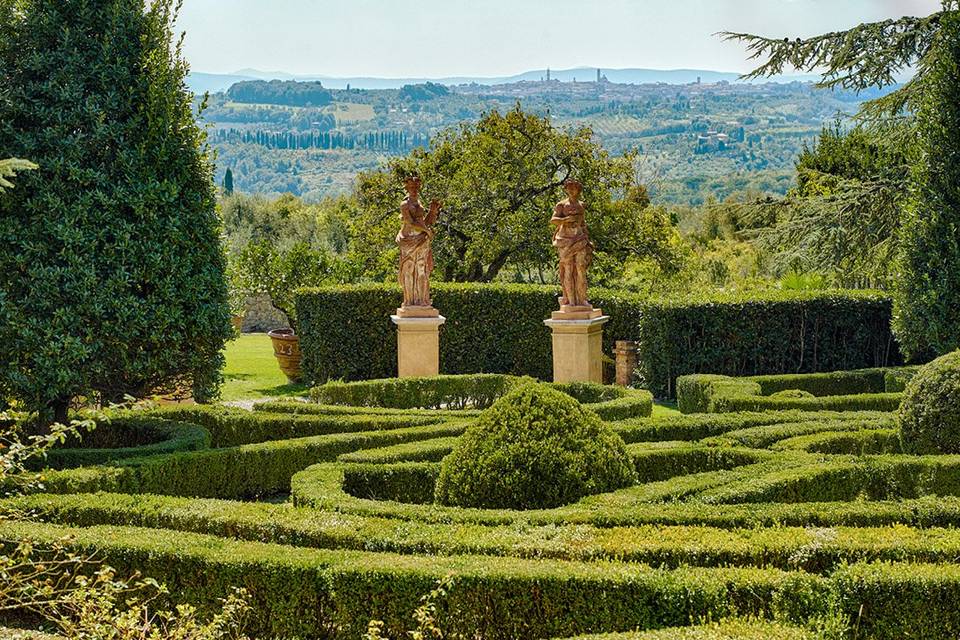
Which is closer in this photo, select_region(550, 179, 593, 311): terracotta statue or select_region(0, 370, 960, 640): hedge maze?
select_region(0, 370, 960, 640): hedge maze

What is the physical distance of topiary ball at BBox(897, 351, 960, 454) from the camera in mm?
8742

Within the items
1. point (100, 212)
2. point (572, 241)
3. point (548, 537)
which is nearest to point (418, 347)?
point (572, 241)

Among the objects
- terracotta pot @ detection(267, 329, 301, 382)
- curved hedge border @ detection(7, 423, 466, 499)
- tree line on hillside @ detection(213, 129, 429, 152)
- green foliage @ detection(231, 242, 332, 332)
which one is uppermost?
tree line on hillside @ detection(213, 129, 429, 152)

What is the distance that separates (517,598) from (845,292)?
1292 cm

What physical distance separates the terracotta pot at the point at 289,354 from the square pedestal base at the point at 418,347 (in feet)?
12.5

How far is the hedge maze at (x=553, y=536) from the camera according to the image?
5438mm

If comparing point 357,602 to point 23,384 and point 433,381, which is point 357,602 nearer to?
point 23,384

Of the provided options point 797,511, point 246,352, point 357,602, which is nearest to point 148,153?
point 357,602

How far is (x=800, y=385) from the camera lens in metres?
14.4

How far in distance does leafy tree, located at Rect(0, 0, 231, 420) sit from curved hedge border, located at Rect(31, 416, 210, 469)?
0.38 metres

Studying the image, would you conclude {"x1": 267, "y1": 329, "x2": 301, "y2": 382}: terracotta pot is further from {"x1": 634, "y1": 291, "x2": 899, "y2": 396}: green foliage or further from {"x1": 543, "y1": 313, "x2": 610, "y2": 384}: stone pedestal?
{"x1": 634, "y1": 291, "x2": 899, "y2": 396}: green foliage

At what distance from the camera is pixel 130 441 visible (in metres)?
10.4

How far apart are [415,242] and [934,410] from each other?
855 cm

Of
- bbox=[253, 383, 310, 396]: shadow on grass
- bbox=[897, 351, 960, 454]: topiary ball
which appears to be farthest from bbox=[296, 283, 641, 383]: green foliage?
bbox=[897, 351, 960, 454]: topiary ball
